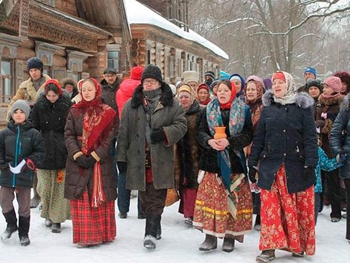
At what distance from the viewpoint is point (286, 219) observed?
5.02 metres

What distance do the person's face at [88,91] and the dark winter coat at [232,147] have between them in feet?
3.93

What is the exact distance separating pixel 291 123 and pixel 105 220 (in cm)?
219

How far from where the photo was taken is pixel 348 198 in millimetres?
5777

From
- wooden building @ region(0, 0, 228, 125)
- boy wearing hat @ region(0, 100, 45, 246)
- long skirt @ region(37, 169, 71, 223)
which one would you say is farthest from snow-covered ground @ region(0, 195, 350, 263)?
wooden building @ region(0, 0, 228, 125)

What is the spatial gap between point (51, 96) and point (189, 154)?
1768mm

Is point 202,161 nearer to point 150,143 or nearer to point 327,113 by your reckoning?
point 150,143

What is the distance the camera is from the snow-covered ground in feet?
16.8

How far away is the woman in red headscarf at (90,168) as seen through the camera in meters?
5.40

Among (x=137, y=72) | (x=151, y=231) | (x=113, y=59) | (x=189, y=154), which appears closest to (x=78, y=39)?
(x=113, y=59)

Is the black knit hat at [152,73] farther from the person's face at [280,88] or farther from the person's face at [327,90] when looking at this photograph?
the person's face at [327,90]

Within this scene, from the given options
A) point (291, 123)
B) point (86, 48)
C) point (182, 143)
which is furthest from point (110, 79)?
point (86, 48)

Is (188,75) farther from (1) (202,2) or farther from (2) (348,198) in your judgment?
(1) (202,2)

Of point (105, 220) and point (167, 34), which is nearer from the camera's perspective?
point (105, 220)

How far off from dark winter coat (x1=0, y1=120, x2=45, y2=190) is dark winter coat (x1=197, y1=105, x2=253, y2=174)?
170 cm
